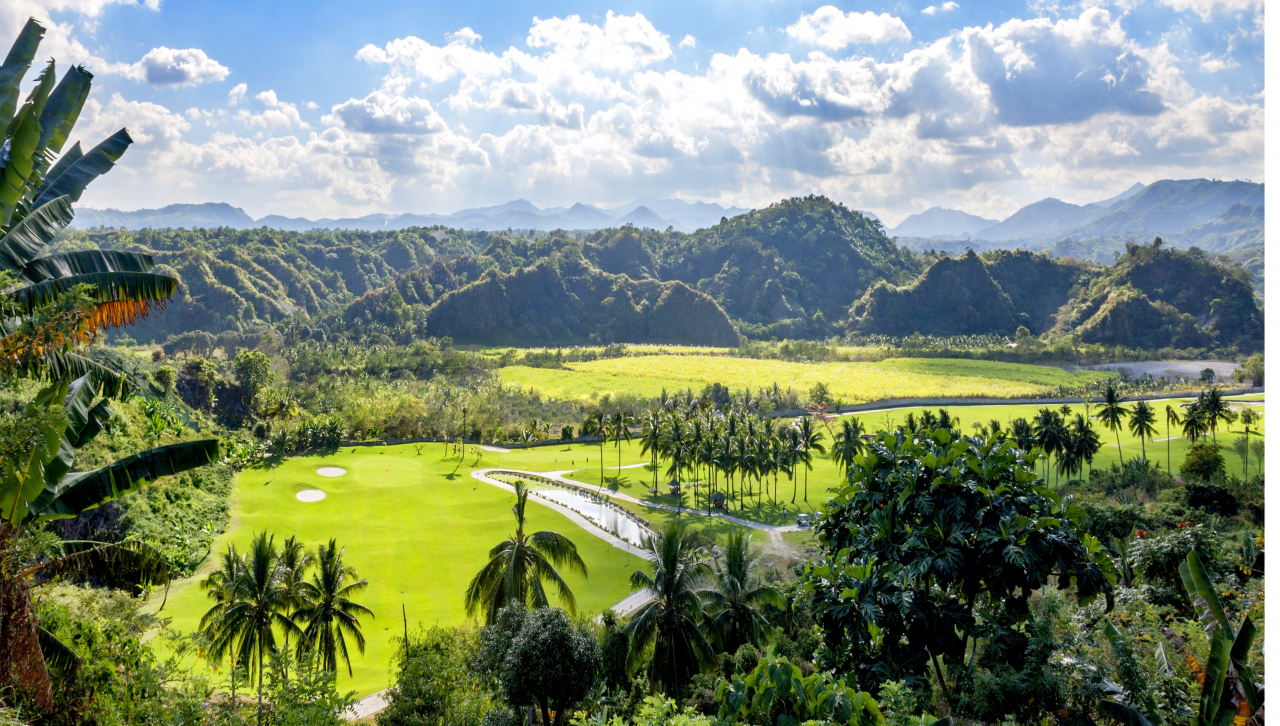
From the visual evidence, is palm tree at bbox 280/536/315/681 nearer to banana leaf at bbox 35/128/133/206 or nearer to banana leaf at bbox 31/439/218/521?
banana leaf at bbox 31/439/218/521

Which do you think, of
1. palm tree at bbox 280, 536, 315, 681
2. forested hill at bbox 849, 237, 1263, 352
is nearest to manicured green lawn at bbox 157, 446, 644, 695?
palm tree at bbox 280, 536, 315, 681

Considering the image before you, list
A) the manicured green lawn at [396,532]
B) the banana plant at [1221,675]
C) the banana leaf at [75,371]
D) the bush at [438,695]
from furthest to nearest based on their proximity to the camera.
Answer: the manicured green lawn at [396,532], the bush at [438,695], the banana leaf at [75,371], the banana plant at [1221,675]

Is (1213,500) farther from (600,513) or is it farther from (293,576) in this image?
(293,576)

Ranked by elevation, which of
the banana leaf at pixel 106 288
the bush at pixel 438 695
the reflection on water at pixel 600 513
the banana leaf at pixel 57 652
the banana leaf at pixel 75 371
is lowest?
the reflection on water at pixel 600 513

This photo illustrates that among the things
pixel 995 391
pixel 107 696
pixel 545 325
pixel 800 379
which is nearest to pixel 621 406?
pixel 800 379

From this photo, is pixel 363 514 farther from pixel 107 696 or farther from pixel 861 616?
pixel 861 616

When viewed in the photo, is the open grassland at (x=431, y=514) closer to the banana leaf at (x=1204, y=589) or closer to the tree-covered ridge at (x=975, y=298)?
the banana leaf at (x=1204, y=589)

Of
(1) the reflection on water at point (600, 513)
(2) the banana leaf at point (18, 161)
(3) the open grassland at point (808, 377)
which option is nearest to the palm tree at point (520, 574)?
(2) the banana leaf at point (18, 161)
